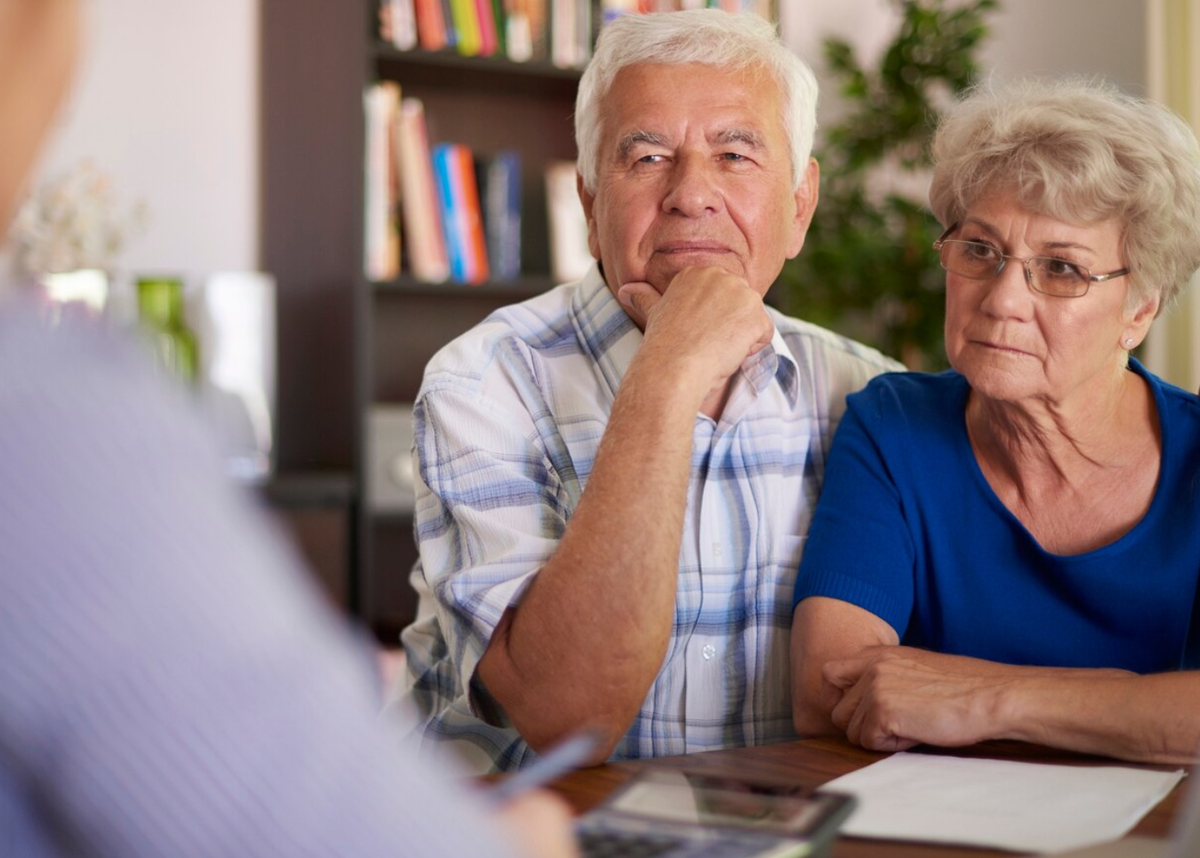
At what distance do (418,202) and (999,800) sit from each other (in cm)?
237

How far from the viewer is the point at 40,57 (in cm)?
42

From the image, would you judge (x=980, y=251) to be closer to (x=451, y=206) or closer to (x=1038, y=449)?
(x=1038, y=449)

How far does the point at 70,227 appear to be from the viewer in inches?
111

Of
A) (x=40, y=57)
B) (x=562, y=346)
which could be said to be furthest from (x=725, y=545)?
(x=40, y=57)

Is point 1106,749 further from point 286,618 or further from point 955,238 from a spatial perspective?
point 286,618

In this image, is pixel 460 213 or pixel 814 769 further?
pixel 460 213

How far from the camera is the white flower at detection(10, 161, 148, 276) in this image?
276 centimetres

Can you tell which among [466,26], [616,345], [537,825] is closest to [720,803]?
[537,825]

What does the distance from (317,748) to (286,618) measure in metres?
0.04

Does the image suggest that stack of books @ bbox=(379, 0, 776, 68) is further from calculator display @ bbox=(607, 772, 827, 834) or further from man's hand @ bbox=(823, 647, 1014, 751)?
calculator display @ bbox=(607, 772, 827, 834)

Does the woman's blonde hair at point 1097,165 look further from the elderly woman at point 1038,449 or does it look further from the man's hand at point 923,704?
the man's hand at point 923,704

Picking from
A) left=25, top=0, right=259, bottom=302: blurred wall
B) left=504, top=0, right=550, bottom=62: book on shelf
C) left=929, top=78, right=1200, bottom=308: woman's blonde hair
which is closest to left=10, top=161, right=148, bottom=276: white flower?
Answer: left=25, top=0, right=259, bottom=302: blurred wall

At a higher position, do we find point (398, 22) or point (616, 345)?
point (398, 22)

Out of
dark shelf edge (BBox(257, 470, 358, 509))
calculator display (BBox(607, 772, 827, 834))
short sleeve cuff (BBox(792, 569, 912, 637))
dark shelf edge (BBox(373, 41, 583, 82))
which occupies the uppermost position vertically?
dark shelf edge (BBox(373, 41, 583, 82))
